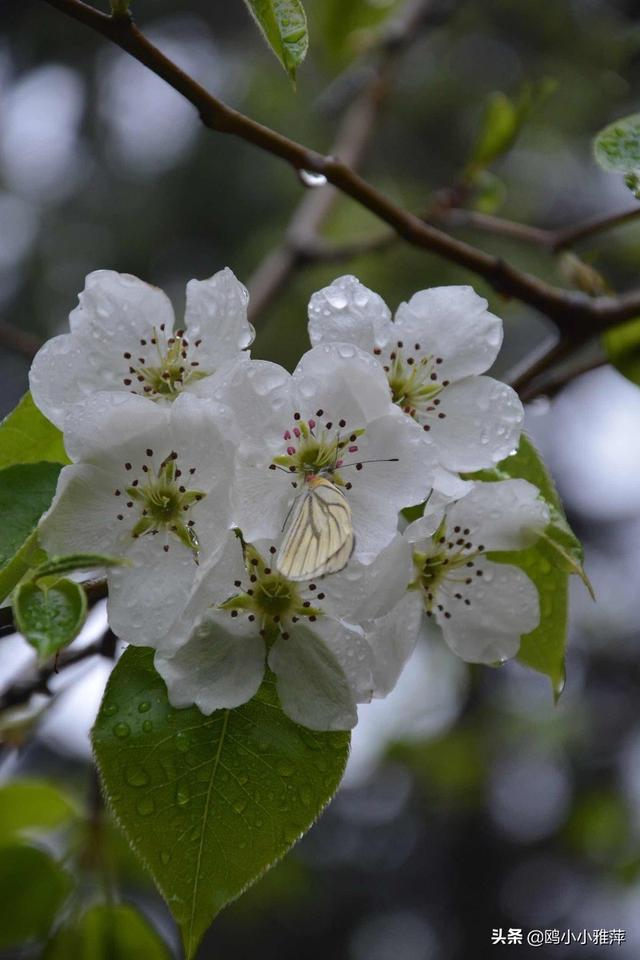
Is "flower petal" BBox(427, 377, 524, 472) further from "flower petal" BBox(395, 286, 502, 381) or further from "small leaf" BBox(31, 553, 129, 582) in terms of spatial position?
"small leaf" BBox(31, 553, 129, 582)

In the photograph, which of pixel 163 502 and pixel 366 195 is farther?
pixel 366 195

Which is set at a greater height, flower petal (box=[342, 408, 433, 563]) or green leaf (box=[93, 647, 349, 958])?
flower petal (box=[342, 408, 433, 563])

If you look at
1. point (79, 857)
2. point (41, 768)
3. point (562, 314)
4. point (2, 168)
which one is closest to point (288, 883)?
point (41, 768)

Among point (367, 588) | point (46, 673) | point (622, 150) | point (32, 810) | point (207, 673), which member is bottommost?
point (32, 810)

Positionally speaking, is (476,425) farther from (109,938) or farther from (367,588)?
(109,938)

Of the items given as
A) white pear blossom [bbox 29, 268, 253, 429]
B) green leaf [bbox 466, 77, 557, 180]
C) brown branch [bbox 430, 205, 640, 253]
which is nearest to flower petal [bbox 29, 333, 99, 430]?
white pear blossom [bbox 29, 268, 253, 429]

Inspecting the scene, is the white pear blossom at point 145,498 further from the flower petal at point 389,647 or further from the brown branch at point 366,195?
the brown branch at point 366,195

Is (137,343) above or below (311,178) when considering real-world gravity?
below

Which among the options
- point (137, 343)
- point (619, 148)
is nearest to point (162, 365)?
point (137, 343)
